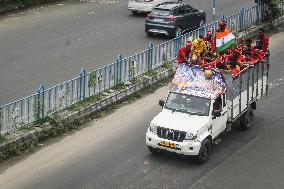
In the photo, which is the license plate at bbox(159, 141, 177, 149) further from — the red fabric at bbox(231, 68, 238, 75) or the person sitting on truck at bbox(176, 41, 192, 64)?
the red fabric at bbox(231, 68, 238, 75)

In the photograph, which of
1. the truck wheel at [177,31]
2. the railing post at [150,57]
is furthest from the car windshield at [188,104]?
the truck wheel at [177,31]

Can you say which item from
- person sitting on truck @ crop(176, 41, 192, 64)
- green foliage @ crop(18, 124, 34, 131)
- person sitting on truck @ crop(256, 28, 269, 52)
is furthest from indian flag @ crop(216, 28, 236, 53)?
green foliage @ crop(18, 124, 34, 131)

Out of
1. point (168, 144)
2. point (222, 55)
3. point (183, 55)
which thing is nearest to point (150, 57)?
point (222, 55)

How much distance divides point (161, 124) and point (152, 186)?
194 cm

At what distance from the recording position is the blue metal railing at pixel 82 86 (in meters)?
17.5

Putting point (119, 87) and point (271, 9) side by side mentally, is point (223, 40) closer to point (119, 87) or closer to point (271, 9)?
point (119, 87)

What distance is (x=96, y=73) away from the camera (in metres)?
20.2

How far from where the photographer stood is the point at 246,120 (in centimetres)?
1867

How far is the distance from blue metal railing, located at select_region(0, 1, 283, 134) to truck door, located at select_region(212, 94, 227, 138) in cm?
506

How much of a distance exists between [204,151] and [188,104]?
4.86 feet

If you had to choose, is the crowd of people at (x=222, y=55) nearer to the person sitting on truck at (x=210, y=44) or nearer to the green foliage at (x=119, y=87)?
the person sitting on truck at (x=210, y=44)

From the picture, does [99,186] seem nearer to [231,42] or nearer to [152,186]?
[152,186]

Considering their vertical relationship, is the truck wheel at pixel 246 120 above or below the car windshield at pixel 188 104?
below

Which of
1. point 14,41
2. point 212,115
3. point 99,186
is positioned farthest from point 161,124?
point 14,41
